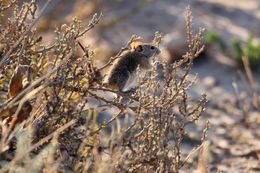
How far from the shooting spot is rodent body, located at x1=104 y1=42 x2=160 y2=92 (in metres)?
4.11

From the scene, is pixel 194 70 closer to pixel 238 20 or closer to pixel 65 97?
pixel 238 20

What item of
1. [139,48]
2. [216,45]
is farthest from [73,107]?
[216,45]

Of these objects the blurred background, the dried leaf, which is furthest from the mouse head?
the blurred background

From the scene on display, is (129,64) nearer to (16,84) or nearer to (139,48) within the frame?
(139,48)

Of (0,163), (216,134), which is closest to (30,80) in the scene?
(0,163)

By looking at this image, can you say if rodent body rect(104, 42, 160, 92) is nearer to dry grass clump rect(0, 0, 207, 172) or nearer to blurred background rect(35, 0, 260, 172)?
dry grass clump rect(0, 0, 207, 172)

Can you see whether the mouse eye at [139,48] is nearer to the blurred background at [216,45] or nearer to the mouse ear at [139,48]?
the mouse ear at [139,48]

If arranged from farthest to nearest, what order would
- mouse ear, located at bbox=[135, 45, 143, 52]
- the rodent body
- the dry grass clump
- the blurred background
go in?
1. the blurred background
2. mouse ear, located at bbox=[135, 45, 143, 52]
3. the rodent body
4. the dry grass clump

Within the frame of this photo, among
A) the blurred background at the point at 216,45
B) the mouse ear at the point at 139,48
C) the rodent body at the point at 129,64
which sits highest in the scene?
the blurred background at the point at 216,45

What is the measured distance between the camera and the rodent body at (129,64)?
411 cm

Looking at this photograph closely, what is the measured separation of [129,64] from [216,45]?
5252mm

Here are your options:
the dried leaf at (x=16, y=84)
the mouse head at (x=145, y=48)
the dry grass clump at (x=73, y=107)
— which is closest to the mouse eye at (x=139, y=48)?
the mouse head at (x=145, y=48)

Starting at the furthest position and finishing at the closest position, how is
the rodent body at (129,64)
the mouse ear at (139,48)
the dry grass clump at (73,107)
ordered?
the mouse ear at (139,48) < the rodent body at (129,64) < the dry grass clump at (73,107)

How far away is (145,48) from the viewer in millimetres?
4371
